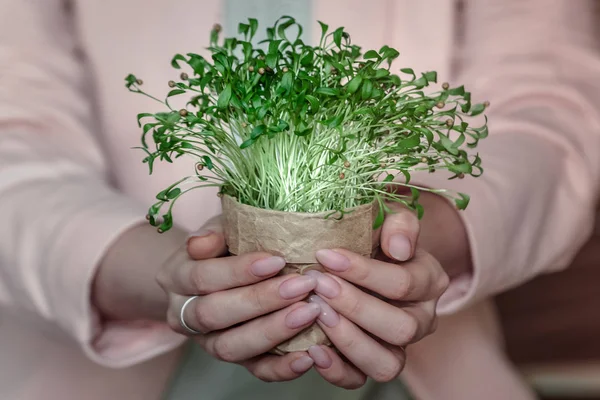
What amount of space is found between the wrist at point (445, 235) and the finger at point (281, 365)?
192 mm

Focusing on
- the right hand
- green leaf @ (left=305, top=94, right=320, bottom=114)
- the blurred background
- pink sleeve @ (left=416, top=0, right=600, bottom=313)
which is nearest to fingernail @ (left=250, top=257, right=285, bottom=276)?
the right hand

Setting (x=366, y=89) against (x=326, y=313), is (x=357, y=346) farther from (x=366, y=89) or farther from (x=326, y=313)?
(x=366, y=89)

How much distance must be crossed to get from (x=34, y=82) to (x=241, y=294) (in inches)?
16.9

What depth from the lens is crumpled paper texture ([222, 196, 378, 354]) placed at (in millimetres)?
405

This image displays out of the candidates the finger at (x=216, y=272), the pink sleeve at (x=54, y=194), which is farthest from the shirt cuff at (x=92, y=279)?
the finger at (x=216, y=272)

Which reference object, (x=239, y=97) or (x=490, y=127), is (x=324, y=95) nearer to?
(x=239, y=97)

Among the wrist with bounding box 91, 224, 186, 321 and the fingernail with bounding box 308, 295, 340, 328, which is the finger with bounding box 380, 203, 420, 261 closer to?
the fingernail with bounding box 308, 295, 340, 328

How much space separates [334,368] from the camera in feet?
1.51

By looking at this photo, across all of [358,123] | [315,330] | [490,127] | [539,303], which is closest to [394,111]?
[358,123]

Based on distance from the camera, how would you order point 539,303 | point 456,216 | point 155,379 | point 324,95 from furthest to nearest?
point 539,303 → point 155,379 → point 456,216 → point 324,95

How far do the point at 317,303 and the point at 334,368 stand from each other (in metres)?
0.06

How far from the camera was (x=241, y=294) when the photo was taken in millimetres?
437

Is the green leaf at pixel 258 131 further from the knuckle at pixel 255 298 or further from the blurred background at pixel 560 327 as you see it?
the blurred background at pixel 560 327

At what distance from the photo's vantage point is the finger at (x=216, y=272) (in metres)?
0.41
